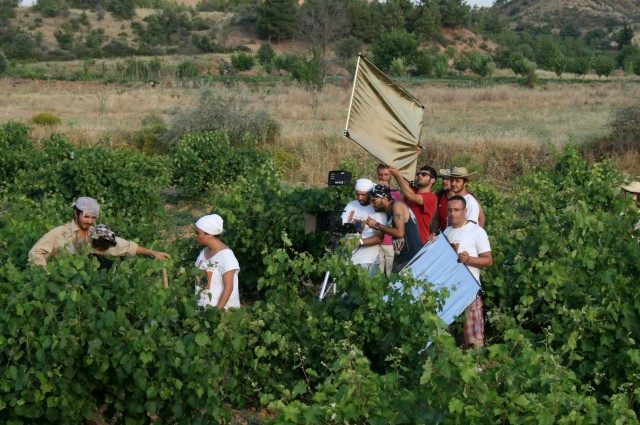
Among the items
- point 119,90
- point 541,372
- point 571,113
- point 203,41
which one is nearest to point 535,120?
point 571,113

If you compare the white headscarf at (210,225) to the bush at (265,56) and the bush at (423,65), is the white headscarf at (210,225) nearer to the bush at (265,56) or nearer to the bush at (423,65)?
the bush at (423,65)

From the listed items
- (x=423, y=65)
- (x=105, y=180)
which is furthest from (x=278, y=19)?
(x=105, y=180)

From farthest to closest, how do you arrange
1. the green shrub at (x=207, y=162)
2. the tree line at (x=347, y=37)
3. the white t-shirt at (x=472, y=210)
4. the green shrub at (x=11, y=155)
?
the tree line at (x=347, y=37) → the green shrub at (x=11, y=155) → the green shrub at (x=207, y=162) → the white t-shirt at (x=472, y=210)

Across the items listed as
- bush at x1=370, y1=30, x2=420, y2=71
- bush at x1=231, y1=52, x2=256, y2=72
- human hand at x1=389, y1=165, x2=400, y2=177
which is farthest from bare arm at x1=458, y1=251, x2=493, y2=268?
bush at x1=231, y1=52, x2=256, y2=72

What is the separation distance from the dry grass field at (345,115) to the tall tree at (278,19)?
30738 mm

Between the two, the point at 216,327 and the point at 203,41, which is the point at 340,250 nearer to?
the point at 216,327

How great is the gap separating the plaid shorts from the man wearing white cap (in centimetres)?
81

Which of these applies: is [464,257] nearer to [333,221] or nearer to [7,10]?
[333,221]

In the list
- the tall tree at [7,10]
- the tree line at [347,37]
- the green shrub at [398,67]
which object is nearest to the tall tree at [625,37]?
the tree line at [347,37]

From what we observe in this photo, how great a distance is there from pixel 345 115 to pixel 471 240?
747 inches

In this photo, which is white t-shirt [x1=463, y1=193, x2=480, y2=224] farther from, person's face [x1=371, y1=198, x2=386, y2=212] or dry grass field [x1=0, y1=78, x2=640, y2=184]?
dry grass field [x1=0, y1=78, x2=640, y2=184]

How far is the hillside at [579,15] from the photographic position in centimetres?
10381

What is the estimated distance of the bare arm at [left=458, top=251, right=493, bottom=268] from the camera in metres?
5.78

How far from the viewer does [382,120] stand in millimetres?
7621
